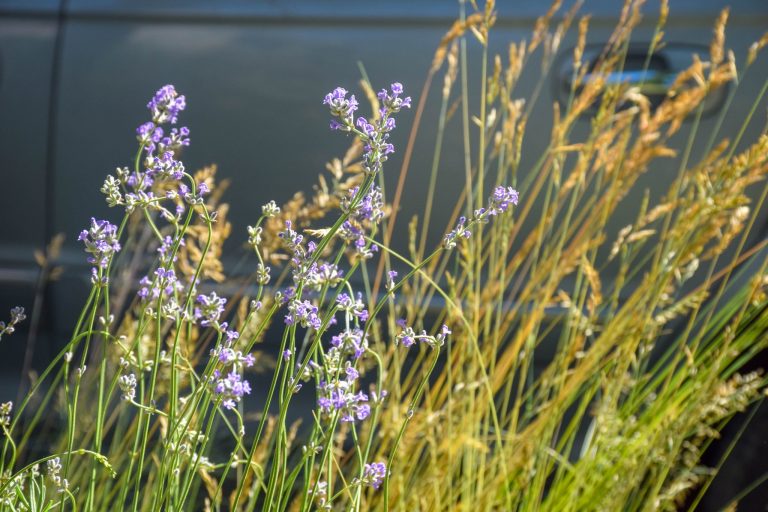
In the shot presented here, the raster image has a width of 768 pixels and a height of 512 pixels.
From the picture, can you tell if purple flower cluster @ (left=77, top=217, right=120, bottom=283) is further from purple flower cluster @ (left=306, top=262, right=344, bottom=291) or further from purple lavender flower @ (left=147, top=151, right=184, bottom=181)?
purple flower cluster @ (left=306, top=262, right=344, bottom=291)

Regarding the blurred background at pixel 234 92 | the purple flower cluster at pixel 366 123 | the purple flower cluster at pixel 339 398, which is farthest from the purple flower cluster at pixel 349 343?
the blurred background at pixel 234 92

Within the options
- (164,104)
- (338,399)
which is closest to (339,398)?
(338,399)

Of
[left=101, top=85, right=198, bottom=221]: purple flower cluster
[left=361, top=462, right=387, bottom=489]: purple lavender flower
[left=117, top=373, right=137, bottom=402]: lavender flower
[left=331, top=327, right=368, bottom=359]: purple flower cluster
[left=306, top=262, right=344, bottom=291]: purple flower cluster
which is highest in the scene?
[left=101, top=85, right=198, bottom=221]: purple flower cluster

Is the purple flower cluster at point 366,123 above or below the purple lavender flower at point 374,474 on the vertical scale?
above

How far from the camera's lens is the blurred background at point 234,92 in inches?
85.3

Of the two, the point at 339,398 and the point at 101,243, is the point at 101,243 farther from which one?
the point at 339,398

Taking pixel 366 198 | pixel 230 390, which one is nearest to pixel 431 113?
pixel 366 198

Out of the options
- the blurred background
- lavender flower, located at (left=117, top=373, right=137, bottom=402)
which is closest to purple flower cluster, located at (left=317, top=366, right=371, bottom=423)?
lavender flower, located at (left=117, top=373, right=137, bottom=402)

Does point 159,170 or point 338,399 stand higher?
point 159,170

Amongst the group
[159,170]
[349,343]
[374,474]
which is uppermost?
[159,170]

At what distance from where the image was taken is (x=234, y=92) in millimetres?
2311

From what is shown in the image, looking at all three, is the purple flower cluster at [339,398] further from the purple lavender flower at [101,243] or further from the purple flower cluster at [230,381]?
the purple lavender flower at [101,243]

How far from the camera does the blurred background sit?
217 cm

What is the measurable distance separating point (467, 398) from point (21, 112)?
4.13ft
